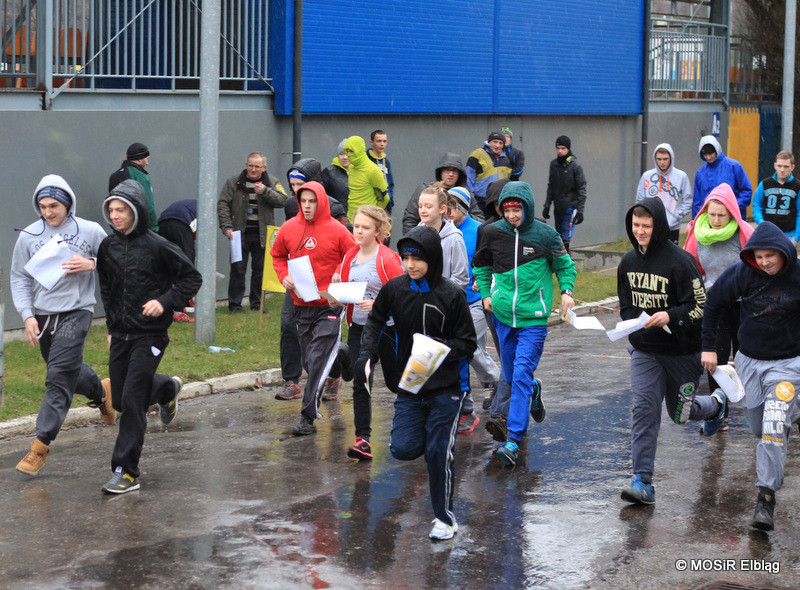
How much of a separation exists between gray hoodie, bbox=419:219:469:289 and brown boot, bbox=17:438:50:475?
3.26 m

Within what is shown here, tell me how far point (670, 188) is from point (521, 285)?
6.66 meters

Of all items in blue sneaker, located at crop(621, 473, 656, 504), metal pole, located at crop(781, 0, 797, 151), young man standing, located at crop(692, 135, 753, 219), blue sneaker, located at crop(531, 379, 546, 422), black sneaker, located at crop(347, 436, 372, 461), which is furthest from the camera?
metal pole, located at crop(781, 0, 797, 151)

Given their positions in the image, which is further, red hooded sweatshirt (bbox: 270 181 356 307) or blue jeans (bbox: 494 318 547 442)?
red hooded sweatshirt (bbox: 270 181 356 307)

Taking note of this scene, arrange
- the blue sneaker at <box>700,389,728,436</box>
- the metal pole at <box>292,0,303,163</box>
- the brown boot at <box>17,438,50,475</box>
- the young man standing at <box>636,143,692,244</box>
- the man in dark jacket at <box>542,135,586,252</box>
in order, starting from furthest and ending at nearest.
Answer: the man in dark jacket at <box>542,135,586,252</box> → the metal pole at <box>292,0,303,163</box> → the young man standing at <box>636,143,692,244</box> → the blue sneaker at <box>700,389,728,436</box> → the brown boot at <box>17,438,50,475</box>

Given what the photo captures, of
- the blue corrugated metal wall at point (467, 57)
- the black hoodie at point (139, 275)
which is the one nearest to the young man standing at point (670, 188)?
the blue corrugated metal wall at point (467, 57)

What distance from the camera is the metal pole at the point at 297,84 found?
53.5ft

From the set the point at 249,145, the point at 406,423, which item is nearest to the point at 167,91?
the point at 249,145

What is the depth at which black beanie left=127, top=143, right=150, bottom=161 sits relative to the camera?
13.3 meters

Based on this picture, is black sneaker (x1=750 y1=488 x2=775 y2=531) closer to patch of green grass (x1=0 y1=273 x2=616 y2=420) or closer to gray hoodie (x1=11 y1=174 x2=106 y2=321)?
gray hoodie (x1=11 y1=174 x2=106 y2=321)

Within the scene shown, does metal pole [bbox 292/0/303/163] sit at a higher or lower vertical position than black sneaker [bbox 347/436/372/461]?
higher

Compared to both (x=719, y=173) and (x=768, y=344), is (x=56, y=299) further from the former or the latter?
(x=719, y=173)

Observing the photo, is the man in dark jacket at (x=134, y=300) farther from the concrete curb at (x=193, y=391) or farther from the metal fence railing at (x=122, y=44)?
the metal fence railing at (x=122, y=44)

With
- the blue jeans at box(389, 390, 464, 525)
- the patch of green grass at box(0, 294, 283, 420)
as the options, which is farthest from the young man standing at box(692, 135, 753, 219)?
the blue jeans at box(389, 390, 464, 525)

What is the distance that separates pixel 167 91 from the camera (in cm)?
A: 1480
